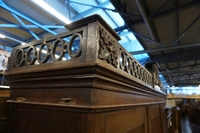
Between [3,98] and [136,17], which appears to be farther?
[136,17]

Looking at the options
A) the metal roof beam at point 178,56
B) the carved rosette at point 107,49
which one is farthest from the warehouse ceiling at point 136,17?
the carved rosette at point 107,49

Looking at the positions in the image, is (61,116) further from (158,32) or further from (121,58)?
(158,32)

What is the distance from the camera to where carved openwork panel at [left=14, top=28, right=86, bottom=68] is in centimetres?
62

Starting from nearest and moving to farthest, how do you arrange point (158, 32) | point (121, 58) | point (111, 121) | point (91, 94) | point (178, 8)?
point (91, 94)
point (111, 121)
point (121, 58)
point (178, 8)
point (158, 32)

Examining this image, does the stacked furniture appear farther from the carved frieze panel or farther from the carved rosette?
the carved rosette

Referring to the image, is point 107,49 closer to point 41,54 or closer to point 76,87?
point 76,87

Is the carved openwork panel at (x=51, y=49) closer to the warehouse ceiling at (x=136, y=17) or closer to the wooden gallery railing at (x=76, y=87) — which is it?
the wooden gallery railing at (x=76, y=87)

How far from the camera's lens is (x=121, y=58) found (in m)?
0.85

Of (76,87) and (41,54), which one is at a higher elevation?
(41,54)

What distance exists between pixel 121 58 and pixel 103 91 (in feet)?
1.04

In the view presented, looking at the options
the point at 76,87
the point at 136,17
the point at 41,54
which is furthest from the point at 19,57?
the point at 136,17

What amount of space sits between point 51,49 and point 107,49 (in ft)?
0.98

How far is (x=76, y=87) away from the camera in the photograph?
1.93 ft

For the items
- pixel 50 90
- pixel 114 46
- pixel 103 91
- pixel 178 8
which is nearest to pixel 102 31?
pixel 114 46
